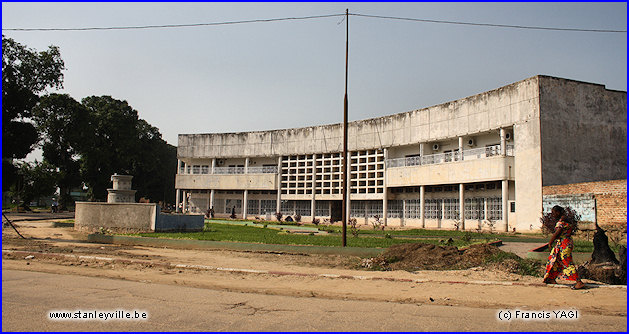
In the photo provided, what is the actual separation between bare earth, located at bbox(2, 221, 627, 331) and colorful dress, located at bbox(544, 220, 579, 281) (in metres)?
0.25

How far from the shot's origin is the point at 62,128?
4447 cm

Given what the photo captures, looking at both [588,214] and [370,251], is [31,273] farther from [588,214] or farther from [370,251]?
[588,214]

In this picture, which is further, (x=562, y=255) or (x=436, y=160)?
(x=436, y=160)

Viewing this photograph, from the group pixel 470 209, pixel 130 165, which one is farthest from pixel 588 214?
pixel 130 165

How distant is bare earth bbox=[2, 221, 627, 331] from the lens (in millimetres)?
5309

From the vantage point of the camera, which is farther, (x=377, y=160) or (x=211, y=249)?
(x=377, y=160)

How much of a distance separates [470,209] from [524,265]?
19.1m

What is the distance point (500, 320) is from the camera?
5.62 m

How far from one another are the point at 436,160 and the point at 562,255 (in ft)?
73.8

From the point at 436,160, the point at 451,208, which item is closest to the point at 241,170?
→ the point at 436,160

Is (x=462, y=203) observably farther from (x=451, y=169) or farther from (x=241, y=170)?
(x=241, y=170)

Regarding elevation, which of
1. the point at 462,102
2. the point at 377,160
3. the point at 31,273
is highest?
the point at 462,102

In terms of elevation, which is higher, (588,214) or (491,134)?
(491,134)

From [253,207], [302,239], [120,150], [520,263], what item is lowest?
[302,239]
